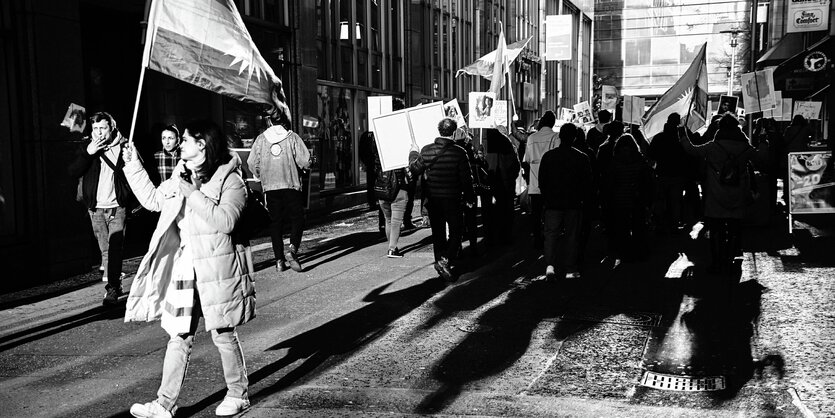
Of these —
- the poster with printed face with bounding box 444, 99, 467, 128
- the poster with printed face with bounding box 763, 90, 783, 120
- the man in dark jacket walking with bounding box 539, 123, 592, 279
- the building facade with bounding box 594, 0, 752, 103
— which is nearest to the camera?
the man in dark jacket walking with bounding box 539, 123, 592, 279

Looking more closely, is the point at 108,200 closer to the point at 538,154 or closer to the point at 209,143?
the point at 209,143

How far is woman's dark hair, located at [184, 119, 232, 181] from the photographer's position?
4965mm

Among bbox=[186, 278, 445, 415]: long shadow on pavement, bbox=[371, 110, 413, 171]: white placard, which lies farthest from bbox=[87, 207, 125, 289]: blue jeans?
bbox=[371, 110, 413, 171]: white placard

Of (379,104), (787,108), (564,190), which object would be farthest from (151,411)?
(787,108)

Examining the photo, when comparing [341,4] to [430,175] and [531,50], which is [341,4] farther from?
[531,50]

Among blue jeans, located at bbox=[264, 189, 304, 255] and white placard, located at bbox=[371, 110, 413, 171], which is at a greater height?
white placard, located at bbox=[371, 110, 413, 171]

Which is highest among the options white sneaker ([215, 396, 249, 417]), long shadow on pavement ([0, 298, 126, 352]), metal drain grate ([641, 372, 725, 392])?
white sneaker ([215, 396, 249, 417])

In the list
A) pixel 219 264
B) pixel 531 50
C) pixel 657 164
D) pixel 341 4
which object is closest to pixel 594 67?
pixel 531 50

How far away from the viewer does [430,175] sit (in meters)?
10.1

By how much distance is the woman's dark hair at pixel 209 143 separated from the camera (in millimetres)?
4965

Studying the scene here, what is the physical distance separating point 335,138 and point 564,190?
12.3 metres

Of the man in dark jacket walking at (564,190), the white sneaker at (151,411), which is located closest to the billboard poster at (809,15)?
the man in dark jacket walking at (564,190)

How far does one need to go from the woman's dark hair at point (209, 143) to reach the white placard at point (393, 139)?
7516mm

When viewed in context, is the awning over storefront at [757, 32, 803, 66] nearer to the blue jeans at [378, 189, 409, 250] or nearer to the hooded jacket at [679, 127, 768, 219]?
the hooded jacket at [679, 127, 768, 219]
